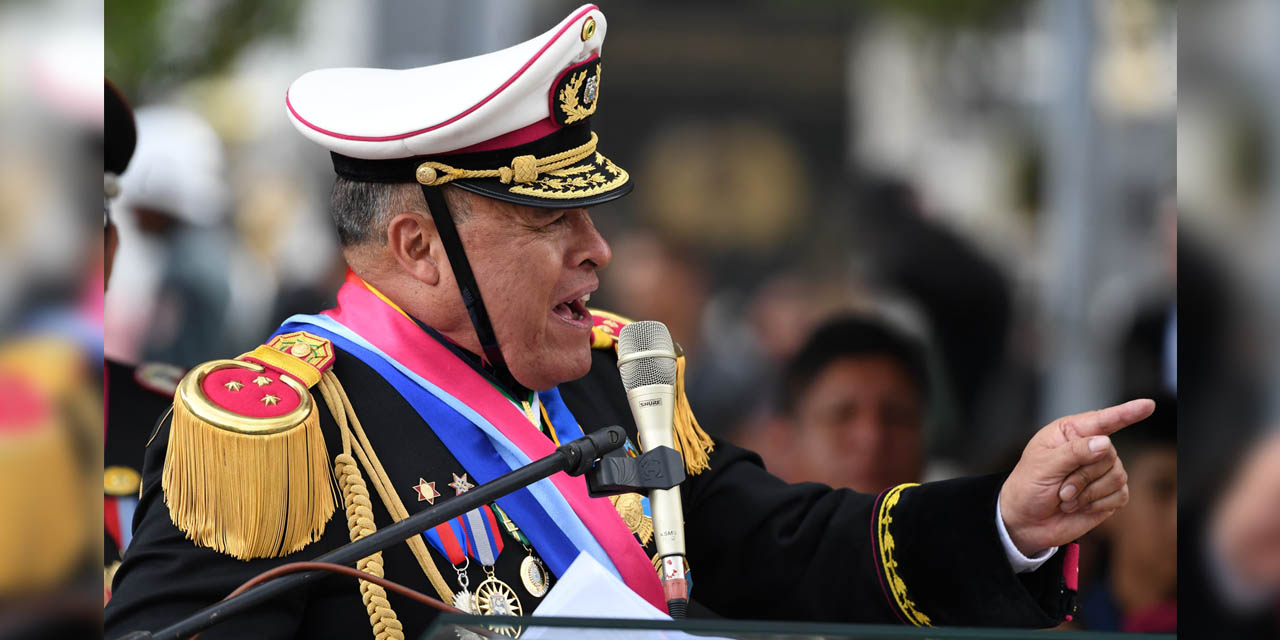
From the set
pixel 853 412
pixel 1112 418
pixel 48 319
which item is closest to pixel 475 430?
pixel 1112 418

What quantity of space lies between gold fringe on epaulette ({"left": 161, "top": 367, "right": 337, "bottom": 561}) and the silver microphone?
1.59 ft

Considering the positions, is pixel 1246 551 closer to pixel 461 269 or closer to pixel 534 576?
pixel 534 576

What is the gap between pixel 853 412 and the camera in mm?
4230

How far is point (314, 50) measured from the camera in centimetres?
538

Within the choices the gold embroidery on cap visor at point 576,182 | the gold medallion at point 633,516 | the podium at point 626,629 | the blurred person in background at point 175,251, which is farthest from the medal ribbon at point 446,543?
the blurred person in background at point 175,251

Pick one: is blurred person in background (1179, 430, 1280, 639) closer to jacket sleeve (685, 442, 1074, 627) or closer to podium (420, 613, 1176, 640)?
podium (420, 613, 1176, 640)

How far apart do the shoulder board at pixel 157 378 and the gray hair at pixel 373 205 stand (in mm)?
958

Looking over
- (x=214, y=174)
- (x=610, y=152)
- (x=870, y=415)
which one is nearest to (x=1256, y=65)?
(x=870, y=415)

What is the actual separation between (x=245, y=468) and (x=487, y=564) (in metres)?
0.40

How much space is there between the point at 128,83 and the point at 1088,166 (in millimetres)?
3529

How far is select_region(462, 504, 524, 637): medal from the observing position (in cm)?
218

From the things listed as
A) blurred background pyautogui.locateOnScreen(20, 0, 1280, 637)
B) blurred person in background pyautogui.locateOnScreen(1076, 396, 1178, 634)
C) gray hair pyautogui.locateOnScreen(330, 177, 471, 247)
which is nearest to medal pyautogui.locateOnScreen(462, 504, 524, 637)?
gray hair pyautogui.locateOnScreen(330, 177, 471, 247)

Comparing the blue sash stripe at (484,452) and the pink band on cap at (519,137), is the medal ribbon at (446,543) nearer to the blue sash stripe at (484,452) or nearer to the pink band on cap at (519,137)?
the blue sash stripe at (484,452)

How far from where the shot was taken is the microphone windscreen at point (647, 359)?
2.08 metres
